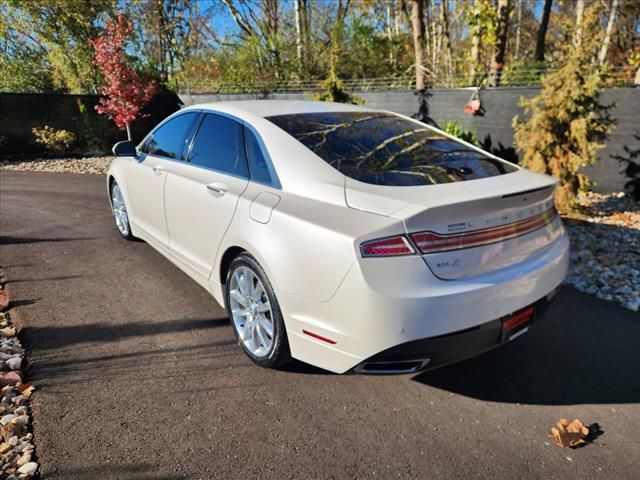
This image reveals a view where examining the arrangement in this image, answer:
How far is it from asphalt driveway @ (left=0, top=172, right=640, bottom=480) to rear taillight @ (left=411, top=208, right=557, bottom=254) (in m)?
0.95

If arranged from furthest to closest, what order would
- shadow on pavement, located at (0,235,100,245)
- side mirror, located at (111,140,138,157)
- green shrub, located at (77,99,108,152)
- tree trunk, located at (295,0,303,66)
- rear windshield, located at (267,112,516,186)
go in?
1. tree trunk, located at (295,0,303,66)
2. green shrub, located at (77,99,108,152)
3. shadow on pavement, located at (0,235,100,245)
4. side mirror, located at (111,140,138,157)
5. rear windshield, located at (267,112,516,186)

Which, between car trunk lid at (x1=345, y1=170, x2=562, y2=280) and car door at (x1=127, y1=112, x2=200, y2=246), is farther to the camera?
car door at (x1=127, y1=112, x2=200, y2=246)

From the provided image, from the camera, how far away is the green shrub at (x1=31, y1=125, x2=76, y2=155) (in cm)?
1130

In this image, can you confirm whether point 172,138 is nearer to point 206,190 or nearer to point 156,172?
point 156,172

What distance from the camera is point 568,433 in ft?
7.41

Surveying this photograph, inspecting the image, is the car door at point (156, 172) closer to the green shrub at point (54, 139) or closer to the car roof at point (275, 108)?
the car roof at point (275, 108)

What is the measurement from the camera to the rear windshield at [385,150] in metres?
2.47

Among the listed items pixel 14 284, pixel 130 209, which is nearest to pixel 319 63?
pixel 130 209

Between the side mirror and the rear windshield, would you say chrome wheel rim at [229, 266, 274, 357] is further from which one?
the side mirror

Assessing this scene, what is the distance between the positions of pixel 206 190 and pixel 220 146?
0.35m

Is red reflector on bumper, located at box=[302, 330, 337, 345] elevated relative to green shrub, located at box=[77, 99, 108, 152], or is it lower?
lower

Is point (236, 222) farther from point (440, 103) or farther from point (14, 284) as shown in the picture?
point (440, 103)

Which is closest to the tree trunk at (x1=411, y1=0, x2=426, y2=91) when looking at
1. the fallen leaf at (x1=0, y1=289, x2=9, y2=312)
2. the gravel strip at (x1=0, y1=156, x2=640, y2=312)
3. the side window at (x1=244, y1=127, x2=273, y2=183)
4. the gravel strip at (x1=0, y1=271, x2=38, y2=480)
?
the gravel strip at (x1=0, y1=156, x2=640, y2=312)

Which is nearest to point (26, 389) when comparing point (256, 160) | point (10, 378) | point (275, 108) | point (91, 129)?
point (10, 378)
